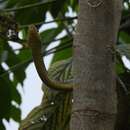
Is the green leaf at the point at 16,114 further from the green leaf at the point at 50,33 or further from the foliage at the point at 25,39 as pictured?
the green leaf at the point at 50,33

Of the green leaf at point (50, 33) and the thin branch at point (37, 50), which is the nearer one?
the thin branch at point (37, 50)

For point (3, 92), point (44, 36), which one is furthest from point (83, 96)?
point (44, 36)

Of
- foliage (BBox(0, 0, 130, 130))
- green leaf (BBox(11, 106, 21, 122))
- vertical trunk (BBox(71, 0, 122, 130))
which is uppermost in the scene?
foliage (BBox(0, 0, 130, 130))

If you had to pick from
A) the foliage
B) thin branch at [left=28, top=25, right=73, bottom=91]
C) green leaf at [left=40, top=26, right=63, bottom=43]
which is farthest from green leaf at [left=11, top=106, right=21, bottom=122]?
thin branch at [left=28, top=25, right=73, bottom=91]

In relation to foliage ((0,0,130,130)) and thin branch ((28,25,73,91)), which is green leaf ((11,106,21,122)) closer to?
foliage ((0,0,130,130))

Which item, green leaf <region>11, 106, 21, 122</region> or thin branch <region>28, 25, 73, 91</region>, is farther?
green leaf <region>11, 106, 21, 122</region>

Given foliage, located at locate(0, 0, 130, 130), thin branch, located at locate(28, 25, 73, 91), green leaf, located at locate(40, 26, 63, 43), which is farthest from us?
green leaf, located at locate(40, 26, 63, 43)

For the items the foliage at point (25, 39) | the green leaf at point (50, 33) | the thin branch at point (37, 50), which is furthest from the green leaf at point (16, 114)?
the thin branch at point (37, 50)

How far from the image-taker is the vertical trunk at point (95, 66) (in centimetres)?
53

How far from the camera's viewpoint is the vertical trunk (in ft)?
1.74

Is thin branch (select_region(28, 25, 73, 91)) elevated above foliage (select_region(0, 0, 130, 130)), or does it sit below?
below

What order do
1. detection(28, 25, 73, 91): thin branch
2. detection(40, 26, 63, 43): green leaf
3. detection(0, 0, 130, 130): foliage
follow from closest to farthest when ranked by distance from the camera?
detection(28, 25, 73, 91): thin branch < detection(0, 0, 130, 130): foliage < detection(40, 26, 63, 43): green leaf

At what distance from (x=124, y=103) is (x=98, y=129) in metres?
0.36

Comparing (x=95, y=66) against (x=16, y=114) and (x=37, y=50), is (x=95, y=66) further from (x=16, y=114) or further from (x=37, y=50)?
(x=16, y=114)
